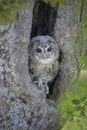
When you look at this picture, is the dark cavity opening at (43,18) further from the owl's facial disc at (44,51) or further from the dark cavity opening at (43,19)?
the owl's facial disc at (44,51)

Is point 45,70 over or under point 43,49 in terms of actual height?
under

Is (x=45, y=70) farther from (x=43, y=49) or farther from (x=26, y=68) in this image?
(x=26, y=68)

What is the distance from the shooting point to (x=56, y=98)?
4.70 m

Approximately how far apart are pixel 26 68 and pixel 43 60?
1.51 ft

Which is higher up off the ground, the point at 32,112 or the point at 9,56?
the point at 9,56

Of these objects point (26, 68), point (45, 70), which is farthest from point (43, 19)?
point (26, 68)

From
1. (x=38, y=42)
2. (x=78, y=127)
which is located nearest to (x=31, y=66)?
(x=38, y=42)

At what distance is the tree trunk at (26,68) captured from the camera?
4.09m

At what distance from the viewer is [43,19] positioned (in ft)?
15.7

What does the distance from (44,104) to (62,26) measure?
0.83 meters

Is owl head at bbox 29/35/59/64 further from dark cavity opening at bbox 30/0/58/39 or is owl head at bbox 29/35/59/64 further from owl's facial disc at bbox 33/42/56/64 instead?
dark cavity opening at bbox 30/0/58/39

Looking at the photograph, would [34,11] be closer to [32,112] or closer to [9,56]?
[9,56]

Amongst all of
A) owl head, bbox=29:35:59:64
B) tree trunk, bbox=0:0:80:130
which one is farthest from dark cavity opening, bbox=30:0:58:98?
owl head, bbox=29:35:59:64

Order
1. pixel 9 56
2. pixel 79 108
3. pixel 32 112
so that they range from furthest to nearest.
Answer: pixel 32 112
pixel 9 56
pixel 79 108
